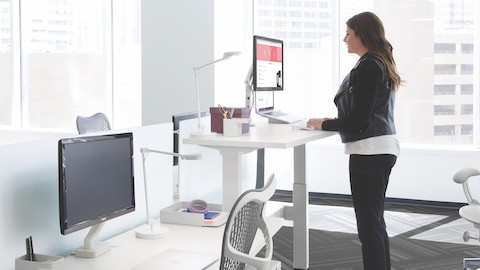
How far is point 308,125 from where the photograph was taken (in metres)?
3.11

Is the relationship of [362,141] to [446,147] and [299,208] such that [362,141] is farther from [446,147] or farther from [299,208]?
[446,147]

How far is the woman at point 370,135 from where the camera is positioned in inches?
114

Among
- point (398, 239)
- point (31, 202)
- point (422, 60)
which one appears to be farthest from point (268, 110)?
point (422, 60)

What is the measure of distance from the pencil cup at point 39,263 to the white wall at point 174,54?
12.9 ft

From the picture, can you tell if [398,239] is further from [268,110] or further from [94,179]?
[94,179]

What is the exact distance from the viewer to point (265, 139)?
8.86ft

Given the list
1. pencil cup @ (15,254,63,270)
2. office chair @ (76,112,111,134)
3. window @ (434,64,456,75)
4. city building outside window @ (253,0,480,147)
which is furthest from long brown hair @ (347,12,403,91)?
window @ (434,64,456,75)

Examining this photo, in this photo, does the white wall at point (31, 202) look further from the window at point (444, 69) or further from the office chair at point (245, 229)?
the window at point (444, 69)

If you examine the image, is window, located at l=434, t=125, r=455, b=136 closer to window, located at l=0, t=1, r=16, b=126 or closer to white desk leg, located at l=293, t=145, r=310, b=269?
white desk leg, located at l=293, t=145, r=310, b=269

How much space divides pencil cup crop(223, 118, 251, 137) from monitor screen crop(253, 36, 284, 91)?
63 cm

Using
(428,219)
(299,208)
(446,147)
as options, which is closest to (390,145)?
(299,208)

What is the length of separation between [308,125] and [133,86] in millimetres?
3729

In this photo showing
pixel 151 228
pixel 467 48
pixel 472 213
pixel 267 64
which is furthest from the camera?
pixel 467 48

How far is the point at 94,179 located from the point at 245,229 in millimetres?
627
